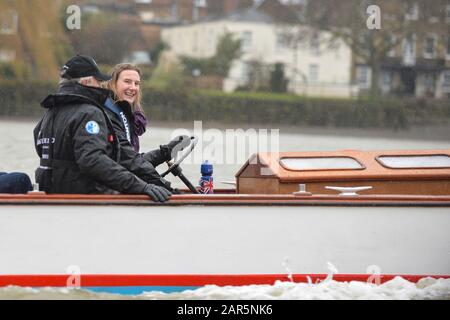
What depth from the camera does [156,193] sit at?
22.3 ft

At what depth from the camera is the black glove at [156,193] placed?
6785mm

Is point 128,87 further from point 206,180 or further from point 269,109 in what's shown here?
point 269,109

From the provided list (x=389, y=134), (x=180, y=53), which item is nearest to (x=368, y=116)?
(x=389, y=134)

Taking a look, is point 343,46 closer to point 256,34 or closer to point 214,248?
point 256,34

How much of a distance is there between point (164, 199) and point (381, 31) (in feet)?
172

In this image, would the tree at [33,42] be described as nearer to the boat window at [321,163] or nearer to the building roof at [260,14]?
the building roof at [260,14]

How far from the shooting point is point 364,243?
23.0 feet

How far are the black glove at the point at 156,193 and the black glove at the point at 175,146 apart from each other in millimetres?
581

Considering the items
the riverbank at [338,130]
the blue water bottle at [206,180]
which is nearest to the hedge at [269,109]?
the riverbank at [338,130]

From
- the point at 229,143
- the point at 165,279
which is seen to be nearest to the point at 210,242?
the point at 165,279

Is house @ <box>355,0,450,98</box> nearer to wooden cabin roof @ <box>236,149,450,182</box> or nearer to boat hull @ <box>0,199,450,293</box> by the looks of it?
wooden cabin roof @ <box>236,149,450,182</box>

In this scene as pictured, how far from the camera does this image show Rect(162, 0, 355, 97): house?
5972 centimetres

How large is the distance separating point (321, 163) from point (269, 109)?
138ft

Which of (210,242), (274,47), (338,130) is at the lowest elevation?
(338,130)
